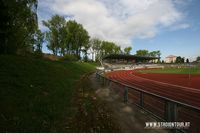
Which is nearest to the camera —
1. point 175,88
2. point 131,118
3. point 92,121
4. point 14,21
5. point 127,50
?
point 92,121

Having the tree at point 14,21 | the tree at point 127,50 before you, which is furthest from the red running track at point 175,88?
the tree at point 127,50

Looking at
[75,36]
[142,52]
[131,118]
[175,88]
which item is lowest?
[175,88]

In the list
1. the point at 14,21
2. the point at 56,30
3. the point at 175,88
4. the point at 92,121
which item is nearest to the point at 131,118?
the point at 92,121

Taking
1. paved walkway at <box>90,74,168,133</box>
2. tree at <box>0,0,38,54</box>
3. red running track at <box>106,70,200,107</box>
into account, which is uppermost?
tree at <box>0,0,38,54</box>

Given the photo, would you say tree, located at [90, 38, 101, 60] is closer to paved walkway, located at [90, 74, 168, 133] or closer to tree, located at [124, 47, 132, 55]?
tree, located at [124, 47, 132, 55]

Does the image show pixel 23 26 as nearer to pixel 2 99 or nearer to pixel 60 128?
pixel 2 99

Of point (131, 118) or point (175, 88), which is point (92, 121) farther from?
point (175, 88)

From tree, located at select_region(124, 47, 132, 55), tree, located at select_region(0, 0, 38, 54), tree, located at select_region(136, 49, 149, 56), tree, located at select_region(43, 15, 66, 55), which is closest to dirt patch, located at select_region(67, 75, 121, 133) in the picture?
tree, located at select_region(0, 0, 38, 54)

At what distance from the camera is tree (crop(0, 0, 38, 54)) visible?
74.5 feet

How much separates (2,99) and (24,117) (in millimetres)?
1643

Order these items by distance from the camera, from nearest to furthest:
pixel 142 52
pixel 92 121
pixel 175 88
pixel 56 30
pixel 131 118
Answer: pixel 92 121 < pixel 131 118 < pixel 175 88 < pixel 56 30 < pixel 142 52

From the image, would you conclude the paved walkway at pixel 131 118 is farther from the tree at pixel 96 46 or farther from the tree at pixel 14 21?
the tree at pixel 96 46

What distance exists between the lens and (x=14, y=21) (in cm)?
2638

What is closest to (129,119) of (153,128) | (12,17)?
(153,128)
